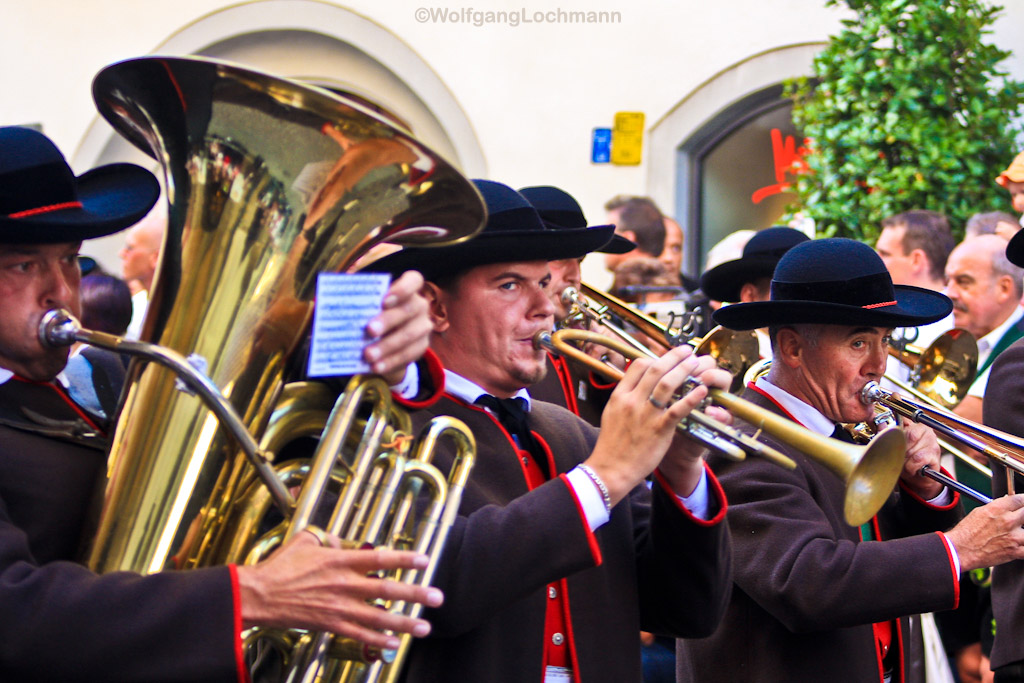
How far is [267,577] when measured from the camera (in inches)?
74.2

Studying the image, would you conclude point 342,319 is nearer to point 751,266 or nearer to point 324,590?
point 324,590

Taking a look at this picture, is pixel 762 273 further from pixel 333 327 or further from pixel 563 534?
pixel 333 327

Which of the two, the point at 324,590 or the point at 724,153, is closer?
the point at 324,590

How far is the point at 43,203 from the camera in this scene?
7.55 ft

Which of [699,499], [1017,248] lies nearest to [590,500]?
[699,499]

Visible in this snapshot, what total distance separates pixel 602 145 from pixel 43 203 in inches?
280

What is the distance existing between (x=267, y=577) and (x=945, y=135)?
559 cm

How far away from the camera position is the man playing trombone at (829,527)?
9.63 ft

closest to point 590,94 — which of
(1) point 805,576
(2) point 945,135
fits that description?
(2) point 945,135

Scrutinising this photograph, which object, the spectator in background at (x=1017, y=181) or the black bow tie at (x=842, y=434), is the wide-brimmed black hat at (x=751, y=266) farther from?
the black bow tie at (x=842, y=434)

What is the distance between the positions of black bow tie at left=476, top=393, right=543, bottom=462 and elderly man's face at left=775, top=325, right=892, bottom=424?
102 centimetres

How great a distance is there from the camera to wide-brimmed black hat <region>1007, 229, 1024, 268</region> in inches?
148

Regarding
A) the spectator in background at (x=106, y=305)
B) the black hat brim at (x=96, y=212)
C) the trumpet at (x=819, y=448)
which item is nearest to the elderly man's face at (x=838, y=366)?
the trumpet at (x=819, y=448)

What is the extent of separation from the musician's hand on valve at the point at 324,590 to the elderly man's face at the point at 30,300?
0.66 m
